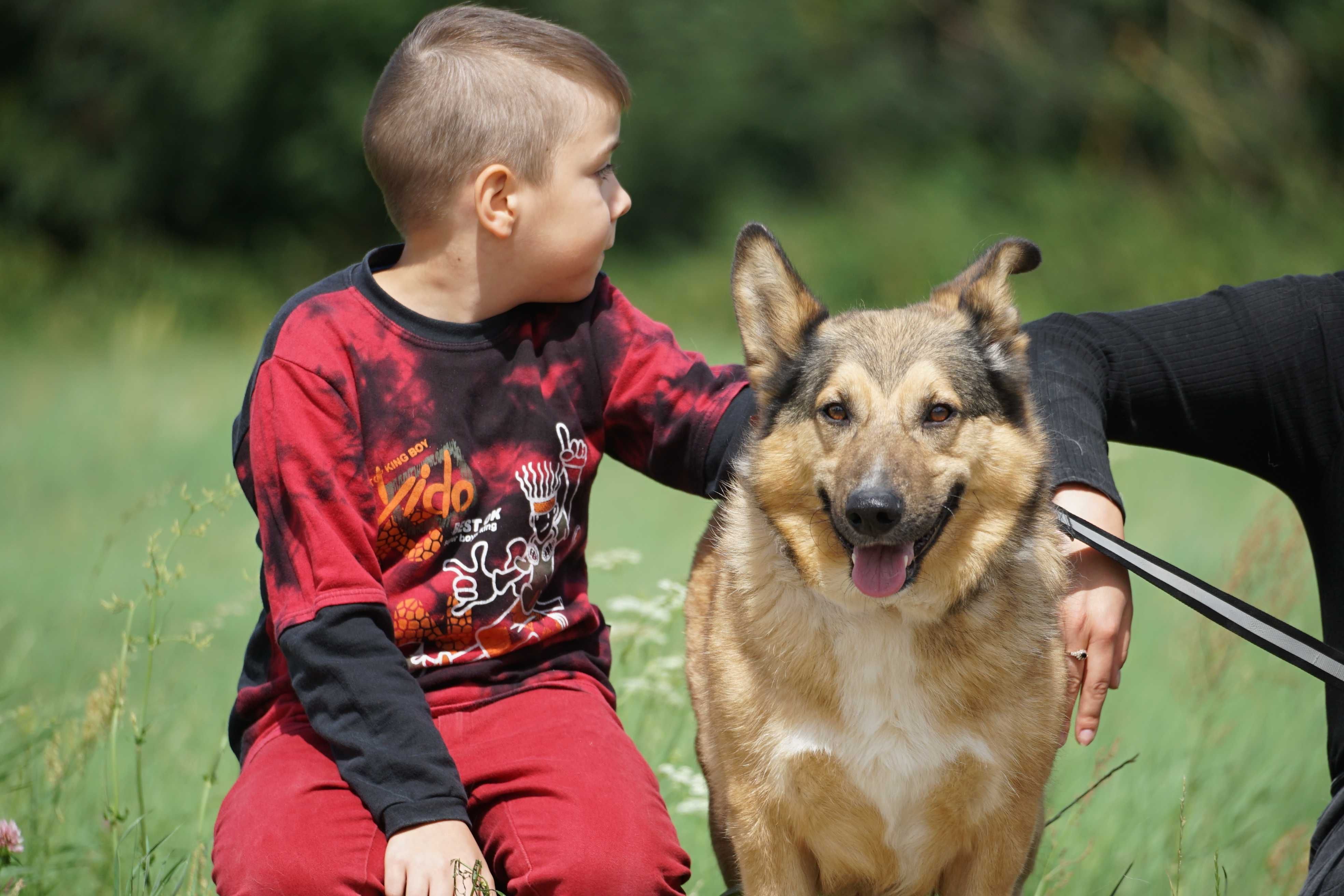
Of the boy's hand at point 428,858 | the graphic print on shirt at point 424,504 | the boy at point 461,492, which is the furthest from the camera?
the graphic print on shirt at point 424,504

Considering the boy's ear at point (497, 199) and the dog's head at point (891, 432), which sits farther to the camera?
the boy's ear at point (497, 199)

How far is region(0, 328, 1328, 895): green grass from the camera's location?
359 centimetres

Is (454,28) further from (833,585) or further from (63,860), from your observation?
(63,860)

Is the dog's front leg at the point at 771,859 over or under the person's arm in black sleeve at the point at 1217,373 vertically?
under

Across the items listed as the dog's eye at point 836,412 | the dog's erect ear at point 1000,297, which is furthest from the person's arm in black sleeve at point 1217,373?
the dog's eye at point 836,412

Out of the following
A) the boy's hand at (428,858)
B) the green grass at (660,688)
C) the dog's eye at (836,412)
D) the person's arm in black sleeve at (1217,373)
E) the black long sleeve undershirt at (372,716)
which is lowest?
the green grass at (660,688)

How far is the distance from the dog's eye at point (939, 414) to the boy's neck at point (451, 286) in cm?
98

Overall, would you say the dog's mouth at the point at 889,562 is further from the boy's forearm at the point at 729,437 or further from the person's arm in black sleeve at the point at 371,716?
the person's arm in black sleeve at the point at 371,716

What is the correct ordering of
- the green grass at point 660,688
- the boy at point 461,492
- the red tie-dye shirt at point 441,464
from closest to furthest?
the boy at point 461,492 → the red tie-dye shirt at point 441,464 → the green grass at point 660,688

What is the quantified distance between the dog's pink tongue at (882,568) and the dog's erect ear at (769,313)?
1.71 ft

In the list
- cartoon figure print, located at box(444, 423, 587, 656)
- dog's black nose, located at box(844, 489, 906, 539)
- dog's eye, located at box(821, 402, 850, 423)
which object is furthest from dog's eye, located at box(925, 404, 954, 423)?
cartoon figure print, located at box(444, 423, 587, 656)

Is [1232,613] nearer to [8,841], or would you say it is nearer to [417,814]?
[417,814]

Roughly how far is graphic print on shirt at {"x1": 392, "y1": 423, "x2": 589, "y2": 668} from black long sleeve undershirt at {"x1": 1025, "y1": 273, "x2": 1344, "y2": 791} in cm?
118

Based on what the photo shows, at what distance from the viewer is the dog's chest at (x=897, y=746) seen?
251 centimetres
